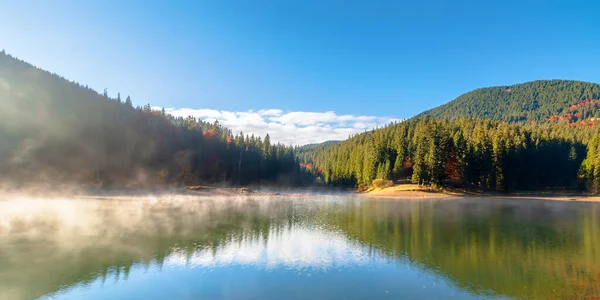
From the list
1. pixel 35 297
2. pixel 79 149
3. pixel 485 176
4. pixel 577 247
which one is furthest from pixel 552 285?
pixel 79 149

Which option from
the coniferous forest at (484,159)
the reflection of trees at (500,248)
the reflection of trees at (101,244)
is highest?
the coniferous forest at (484,159)

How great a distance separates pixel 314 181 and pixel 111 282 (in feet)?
527

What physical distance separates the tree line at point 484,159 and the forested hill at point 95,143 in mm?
48272

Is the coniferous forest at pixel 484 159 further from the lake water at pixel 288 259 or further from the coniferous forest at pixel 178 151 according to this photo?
the lake water at pixel 288 259

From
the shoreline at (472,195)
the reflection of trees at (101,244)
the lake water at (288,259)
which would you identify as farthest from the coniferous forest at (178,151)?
the lake water at (288,259)

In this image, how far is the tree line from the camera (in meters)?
89.5

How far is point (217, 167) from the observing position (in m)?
114

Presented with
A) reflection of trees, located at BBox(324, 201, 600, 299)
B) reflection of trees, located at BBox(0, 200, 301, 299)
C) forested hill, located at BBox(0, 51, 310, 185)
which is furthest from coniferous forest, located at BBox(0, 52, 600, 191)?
reflection of trees, located at BBox(324, 201, 600, 299)

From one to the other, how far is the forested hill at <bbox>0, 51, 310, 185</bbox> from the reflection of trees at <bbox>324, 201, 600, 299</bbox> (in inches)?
2646

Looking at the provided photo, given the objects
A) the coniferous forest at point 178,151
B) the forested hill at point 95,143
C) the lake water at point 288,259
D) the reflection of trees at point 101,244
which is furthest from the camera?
the coniferous forest at point 178,151

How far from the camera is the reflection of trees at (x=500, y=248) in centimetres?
1780

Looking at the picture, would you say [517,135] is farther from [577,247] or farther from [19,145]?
[19,145]

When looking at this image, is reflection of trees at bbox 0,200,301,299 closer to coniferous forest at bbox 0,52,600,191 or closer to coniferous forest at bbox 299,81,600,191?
coniferous forest at bbox 0,52,600,191

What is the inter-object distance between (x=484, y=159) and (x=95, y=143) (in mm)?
107631
